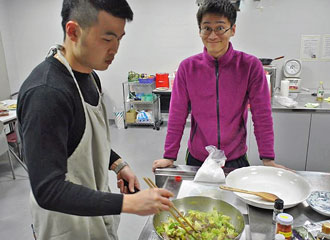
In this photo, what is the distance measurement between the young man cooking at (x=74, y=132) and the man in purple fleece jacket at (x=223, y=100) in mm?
582

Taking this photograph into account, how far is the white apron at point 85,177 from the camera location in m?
0.92

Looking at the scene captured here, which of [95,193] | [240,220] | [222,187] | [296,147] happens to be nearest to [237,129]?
[222,187]

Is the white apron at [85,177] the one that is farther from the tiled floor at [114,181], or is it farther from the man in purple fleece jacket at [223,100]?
the tiled floor at [114,181]

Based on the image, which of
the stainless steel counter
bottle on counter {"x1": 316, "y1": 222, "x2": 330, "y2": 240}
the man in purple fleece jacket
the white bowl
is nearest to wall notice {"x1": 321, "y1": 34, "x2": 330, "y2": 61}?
the stainless steel counter

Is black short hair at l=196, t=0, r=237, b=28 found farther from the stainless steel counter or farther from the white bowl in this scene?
the stainless steel counter

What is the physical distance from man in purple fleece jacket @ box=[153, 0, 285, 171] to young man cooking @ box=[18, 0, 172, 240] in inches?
22.9

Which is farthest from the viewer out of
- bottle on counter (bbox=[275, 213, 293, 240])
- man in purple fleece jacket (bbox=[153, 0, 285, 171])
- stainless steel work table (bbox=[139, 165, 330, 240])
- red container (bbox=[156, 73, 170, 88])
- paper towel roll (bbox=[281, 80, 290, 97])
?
red container (bbox=[156, 73, 170, 88])

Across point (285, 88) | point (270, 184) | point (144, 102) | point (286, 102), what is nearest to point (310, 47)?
point (285, 88)

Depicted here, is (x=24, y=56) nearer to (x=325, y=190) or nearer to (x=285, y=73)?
(x=285, y=73)

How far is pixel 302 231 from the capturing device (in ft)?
3.07

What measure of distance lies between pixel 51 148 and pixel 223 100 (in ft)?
3.33

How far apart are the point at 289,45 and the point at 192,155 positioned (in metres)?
3.38

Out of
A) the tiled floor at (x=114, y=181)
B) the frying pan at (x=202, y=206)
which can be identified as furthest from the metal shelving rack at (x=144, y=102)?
the frying pan at (x=202, y=206)

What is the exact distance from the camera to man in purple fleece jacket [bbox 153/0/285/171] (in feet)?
4.98
